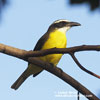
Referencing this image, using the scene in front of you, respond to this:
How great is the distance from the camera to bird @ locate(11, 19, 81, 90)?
5.33m

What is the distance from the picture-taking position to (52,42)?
210 inches

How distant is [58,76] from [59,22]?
345 cm

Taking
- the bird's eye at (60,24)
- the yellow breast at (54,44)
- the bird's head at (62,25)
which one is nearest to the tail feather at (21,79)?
the yellow breast at (54,44)

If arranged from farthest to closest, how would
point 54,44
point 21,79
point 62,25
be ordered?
point 62,25, point 21,79, point 54,44

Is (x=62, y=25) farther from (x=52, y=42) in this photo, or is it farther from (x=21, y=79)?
(x=21, y=79)

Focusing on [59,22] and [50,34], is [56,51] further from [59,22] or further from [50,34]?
[59,22]

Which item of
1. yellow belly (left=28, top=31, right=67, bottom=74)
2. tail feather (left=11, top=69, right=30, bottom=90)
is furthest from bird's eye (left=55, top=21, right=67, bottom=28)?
tail feather (left=11, top=69, right=30, bottom=90)

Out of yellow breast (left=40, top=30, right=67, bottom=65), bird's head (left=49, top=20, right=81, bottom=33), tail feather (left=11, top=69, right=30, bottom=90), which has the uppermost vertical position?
bird's head (left=49, top=20, right=81, bottom=33)

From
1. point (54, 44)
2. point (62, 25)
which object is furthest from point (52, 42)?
point (62, 25)

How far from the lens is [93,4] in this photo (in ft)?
7.20

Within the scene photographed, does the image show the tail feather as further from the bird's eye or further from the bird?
the bird's eye

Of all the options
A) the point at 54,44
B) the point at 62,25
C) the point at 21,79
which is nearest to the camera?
the point at 54,44

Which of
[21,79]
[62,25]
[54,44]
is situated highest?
[62,25]

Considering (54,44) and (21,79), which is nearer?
(54,44)
